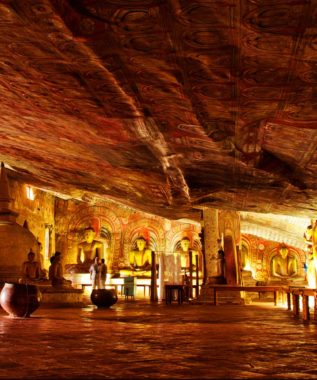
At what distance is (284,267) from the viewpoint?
88.9 ft

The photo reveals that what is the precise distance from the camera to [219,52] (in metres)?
4.37

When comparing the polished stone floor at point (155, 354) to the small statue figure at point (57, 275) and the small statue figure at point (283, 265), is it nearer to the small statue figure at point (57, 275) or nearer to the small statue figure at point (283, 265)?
the small statue figure at point (57, 275)

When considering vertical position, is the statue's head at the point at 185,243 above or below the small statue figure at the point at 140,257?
above

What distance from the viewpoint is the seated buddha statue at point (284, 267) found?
2677cm

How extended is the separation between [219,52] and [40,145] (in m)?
6.31

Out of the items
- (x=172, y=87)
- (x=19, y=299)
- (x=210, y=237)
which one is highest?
(x=172, y=87)

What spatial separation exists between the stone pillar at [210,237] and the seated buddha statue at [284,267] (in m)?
11.3

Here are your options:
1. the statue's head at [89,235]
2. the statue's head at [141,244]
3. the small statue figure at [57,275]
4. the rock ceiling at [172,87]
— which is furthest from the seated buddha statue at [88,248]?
the rock ceiling at [172,87]

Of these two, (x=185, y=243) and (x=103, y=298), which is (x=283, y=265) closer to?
(x=185, y=243)

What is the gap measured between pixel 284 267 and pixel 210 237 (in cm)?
1189

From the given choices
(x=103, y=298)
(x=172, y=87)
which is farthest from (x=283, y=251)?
(x=172, y=87)

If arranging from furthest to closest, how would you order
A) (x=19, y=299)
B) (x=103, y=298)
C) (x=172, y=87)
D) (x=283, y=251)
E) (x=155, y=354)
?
1. (x=283, y=251)
2. (x=103, y=298)
3. (x=19, y=299)
4. (x=172, y=87)
5. (x=155, y=354)

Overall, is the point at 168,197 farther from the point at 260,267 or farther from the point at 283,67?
the point at 260,267

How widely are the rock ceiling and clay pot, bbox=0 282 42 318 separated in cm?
258
